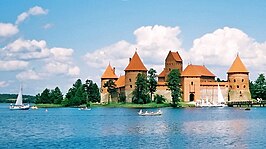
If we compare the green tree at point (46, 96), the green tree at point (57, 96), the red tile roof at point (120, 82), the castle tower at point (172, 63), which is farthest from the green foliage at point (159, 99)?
the green tree at point (46, 96)

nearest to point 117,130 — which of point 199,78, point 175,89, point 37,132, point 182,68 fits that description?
point 37,132

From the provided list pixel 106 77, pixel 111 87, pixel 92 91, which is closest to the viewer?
pixel 111 87

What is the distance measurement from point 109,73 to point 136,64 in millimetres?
15037

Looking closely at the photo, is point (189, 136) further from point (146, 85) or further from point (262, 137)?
point (146, 85)

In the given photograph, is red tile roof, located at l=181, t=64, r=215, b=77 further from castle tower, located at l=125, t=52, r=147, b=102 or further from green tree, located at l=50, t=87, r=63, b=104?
green tree, located at l=50, t=87, r=63, b=104

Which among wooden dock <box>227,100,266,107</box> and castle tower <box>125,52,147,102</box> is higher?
castle tower <box>125,52,147,102</box>

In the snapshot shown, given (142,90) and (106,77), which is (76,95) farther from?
(142,90)

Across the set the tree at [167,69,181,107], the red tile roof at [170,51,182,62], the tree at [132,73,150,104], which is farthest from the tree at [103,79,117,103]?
the tree at [167,69,181,107]

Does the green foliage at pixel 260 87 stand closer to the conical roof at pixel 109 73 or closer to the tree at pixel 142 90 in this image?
the tree at pixel 142 90

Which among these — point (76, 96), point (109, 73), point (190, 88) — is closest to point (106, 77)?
point (109, 73)

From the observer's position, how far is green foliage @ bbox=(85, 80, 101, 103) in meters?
116

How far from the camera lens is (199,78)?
106 metres

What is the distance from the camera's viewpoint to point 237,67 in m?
107

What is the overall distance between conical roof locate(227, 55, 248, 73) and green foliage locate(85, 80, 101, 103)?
29.6 meters
